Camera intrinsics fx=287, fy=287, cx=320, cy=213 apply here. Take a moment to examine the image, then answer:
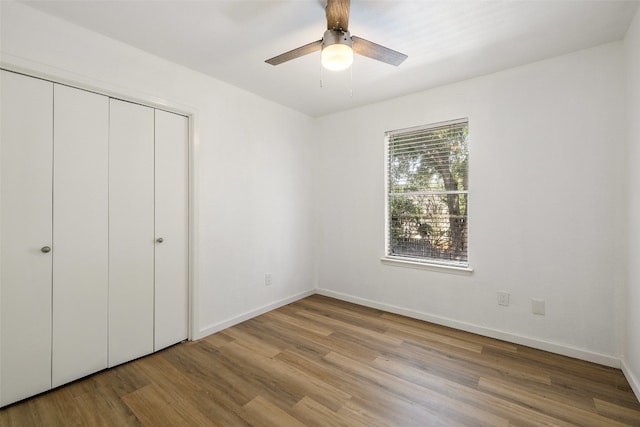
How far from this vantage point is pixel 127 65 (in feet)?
7.46

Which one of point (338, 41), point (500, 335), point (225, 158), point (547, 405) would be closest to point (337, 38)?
point (338, 41)

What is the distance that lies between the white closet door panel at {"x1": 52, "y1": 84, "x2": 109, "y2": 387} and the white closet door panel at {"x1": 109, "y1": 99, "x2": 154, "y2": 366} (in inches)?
2.1

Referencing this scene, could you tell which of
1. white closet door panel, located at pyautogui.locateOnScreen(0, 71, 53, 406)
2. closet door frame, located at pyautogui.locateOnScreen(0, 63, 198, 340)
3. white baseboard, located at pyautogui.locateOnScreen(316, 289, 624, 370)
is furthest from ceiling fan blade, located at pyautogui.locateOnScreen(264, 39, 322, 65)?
white baseboard, located at pyautogui.locateOnScreen(316, 289, 624, 370)

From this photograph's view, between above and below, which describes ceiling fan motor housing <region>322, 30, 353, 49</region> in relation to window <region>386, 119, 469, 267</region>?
above

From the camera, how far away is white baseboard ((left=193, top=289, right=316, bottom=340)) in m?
2.83

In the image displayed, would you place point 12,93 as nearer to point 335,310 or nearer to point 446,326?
point 335,310

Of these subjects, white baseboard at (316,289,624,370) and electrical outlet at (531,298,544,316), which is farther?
electrical outlet at (531,298,544,316)

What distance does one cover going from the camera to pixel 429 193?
3.19 meters

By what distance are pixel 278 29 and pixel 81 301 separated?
245 cm

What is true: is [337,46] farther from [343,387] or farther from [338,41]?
[343,387]

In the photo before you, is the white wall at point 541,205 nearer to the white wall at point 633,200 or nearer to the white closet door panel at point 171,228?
the white wall at point 633,200

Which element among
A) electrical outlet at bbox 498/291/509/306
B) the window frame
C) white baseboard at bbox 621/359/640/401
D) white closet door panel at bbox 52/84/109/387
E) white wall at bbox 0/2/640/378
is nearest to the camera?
white baseboard at bbox 621/359/640/401

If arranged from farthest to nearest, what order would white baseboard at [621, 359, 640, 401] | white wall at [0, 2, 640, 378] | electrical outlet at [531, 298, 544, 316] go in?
electrical outlet at [531, 298, 544, 316] → white wall at [0, 2, 640, 378] → white baseboard at [621, 359, 640, 401]

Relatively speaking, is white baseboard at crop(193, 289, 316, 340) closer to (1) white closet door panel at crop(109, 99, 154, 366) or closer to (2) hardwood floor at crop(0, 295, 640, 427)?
(2) hardwood floor at crop(0, 295, 640, 427)
